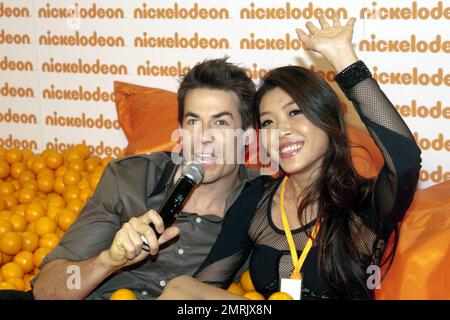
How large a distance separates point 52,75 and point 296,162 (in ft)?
6.03

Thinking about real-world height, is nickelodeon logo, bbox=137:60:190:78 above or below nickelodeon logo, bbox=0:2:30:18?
below

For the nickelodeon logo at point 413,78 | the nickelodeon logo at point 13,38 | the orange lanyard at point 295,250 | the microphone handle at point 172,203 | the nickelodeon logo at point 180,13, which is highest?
the nickelodeon logo at point 180,13

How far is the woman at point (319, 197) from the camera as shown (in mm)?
1812

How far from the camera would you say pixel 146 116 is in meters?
3.04

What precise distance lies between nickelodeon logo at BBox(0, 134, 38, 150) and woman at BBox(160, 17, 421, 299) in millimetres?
1744

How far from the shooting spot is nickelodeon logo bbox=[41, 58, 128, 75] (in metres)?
3.28

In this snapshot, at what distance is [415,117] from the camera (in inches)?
105

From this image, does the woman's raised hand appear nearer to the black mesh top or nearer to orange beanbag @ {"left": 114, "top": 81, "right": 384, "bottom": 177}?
the black mesh top

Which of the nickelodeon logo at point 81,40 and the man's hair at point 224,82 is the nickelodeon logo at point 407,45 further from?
the nickelodeon logo at point 81,40

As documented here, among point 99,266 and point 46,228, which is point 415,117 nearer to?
point 99,266

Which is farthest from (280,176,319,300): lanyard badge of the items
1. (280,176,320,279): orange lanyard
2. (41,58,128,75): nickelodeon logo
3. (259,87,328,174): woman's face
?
(41,58,128,75): nickelodeon logo

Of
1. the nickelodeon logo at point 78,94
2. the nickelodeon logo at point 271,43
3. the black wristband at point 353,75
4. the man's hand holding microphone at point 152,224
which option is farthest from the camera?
the nickelodeon logo at point 78,94

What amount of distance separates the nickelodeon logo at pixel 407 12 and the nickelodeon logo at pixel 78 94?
129 centimetres

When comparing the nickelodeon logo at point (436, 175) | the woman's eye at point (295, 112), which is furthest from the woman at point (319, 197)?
the nickelodeon logo at point (436, 175)
